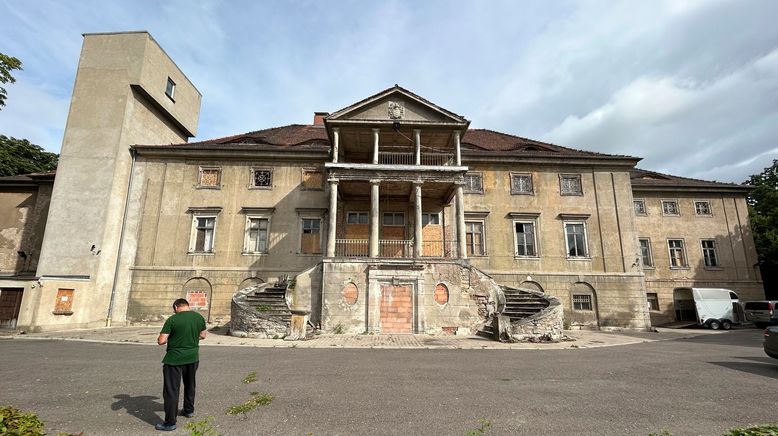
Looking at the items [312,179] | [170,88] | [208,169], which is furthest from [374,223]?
[170,88]

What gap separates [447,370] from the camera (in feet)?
27.0

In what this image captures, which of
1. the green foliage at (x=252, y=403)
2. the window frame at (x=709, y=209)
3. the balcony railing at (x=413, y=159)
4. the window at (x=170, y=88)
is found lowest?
the green foliage at (x=252, y=403)

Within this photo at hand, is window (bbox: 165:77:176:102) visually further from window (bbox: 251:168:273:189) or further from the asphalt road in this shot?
the asphalt road

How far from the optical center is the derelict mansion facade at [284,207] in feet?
60.9

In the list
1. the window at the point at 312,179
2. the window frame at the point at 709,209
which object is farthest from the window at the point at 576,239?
the window at the point at 312,179

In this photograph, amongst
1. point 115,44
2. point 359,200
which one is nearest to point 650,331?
point 359,200

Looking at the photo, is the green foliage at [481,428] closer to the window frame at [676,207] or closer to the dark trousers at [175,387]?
the dark trousers at [175,387]

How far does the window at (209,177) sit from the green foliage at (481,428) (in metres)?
→ 20.3

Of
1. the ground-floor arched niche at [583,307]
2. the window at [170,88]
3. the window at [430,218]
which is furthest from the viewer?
the window at [170,88]

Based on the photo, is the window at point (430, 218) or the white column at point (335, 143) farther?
the window at point (430, 218)

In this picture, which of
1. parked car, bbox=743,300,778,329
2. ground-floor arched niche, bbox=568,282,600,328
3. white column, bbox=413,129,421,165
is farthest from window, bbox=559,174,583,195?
parked car, bbox=743,300,778,329

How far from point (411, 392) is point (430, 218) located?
1507 centimetres

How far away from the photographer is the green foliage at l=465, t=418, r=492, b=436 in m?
4.41

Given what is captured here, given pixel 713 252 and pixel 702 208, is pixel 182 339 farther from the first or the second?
pixel 702 208
